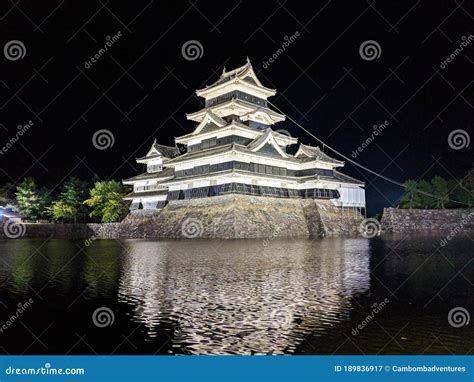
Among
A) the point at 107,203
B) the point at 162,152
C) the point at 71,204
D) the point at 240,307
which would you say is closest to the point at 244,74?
the point at 162,152

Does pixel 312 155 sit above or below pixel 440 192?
above

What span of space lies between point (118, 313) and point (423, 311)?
7166 millimetres

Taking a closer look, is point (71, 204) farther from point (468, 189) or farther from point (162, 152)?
point (468, 189)

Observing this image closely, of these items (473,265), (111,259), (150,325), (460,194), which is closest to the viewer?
(150,325)

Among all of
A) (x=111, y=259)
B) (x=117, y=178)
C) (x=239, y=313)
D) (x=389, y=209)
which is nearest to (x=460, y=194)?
(x=389, y=209)

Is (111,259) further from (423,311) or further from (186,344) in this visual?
(423,311)

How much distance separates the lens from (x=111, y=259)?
19641 mm

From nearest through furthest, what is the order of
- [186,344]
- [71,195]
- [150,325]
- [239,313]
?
[186,344]
[150,325]
[239,313]
[71,195]

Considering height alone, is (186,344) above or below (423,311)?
below

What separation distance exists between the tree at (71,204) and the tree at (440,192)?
4791 centimetres

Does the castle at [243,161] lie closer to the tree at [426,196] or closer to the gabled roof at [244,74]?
the gabled roof at [244,74]
